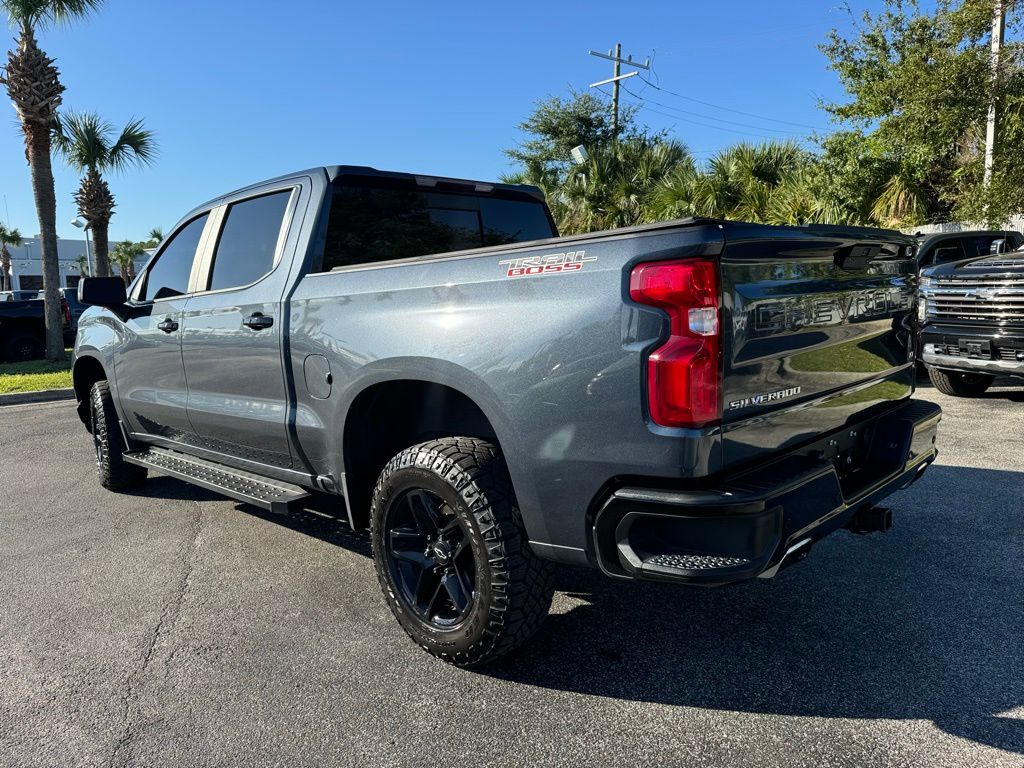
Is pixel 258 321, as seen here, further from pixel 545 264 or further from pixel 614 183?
pixel 614 183

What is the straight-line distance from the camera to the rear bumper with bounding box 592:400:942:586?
7.00ft

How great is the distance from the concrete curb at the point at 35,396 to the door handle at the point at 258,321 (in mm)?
8652

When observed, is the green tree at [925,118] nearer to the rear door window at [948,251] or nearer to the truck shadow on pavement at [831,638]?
the rear door window at [948,251]

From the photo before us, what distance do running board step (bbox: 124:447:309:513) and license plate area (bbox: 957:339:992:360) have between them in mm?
6268

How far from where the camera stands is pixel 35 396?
10.5 metres

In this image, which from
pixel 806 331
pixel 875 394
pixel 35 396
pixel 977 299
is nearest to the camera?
pixel 806 331

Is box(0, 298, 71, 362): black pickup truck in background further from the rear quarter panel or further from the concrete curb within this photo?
the rear quarter panel

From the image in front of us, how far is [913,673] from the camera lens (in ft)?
8.71

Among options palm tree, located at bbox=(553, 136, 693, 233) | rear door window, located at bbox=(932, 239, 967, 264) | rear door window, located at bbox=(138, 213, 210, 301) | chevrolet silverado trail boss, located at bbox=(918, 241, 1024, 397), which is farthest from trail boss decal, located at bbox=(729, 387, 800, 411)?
palm tree, located at bbox=(553, 136, 693, 233)

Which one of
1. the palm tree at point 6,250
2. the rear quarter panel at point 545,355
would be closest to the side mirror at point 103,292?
the rear quarter panel at point 545,355

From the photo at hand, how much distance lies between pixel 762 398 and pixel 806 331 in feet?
1.18

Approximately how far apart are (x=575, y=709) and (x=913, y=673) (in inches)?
47.8

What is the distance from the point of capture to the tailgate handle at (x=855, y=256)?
2707 mm

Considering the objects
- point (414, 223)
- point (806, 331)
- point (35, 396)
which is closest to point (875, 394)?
point (806, 331)
